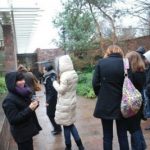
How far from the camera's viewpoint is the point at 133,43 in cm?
2114

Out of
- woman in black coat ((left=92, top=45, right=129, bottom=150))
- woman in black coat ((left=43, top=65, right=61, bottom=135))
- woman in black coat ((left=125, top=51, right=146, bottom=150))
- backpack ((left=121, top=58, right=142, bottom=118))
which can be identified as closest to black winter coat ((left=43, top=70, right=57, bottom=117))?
woman in black coat ((left=43, top=65, right=61, bottom=135))

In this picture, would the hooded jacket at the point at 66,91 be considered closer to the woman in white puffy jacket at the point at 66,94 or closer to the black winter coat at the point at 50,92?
the woman in white puffy jacket at the point at 66,94

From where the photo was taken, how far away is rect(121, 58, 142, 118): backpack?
4.95m

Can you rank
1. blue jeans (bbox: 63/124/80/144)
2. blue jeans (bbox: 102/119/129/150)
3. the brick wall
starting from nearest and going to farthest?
1. blue jeans (bbox: 102/119/129/150)
2. blue jeans (bbox: 63/124/80/144)
3. the brick wall

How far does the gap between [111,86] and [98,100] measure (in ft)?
0.94

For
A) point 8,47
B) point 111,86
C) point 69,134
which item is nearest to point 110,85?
point 111,86

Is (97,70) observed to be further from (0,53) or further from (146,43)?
(146,43)

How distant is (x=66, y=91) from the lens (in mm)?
6137

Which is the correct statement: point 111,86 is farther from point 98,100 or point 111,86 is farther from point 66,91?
point 66,91

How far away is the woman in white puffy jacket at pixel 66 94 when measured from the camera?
6.06 meters

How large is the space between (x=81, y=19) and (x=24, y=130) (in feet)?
66.2

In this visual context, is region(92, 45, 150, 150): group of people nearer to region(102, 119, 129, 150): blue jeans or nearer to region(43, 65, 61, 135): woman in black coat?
region(102, 119, 129, 150): blue jeans

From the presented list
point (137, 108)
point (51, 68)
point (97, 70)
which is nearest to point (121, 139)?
point (137, 108)

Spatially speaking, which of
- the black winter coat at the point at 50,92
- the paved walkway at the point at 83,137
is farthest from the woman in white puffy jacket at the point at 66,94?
the black winter coat at the point at 50,92
